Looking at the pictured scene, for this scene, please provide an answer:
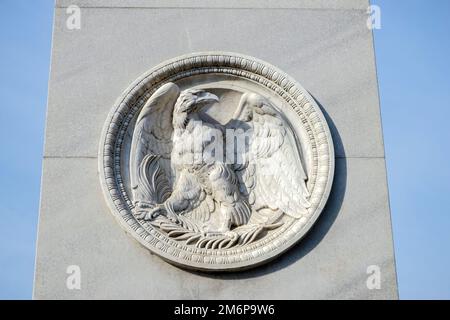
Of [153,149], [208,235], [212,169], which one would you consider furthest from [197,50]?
[208,235]

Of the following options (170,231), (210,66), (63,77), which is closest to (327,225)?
(170,231)

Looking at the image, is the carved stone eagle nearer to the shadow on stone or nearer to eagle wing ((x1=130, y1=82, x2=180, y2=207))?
eagle wing ((x1=130, y1=82, x2=180, y2=207))

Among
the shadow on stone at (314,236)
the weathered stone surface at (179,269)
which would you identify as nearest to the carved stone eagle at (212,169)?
the shadow on stone at (314,236)

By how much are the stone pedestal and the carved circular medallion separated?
16 cm

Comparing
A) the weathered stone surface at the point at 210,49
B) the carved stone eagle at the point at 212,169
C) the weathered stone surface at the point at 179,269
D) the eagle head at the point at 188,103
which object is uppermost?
the weathered stone surface at the point at 210,49

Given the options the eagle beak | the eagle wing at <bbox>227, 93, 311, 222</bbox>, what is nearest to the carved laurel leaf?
the eagle wing at <bbox>227, 93, 311, 222</bbox>

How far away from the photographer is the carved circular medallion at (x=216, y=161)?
6270 millimetres

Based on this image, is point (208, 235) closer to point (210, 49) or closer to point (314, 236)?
point (314, 236)

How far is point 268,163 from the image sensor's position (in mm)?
6672

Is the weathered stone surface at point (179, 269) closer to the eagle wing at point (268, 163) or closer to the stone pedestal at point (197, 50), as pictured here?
the stone pedestal at point (197, 50)

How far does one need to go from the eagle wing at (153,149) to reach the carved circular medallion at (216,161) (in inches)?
0.4

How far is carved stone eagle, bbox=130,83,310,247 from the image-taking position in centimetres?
642

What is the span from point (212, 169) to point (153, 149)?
24.2 inches

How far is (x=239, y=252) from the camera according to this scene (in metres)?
6.21
